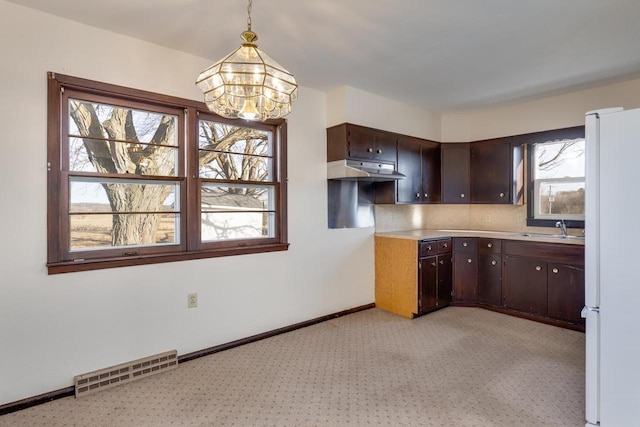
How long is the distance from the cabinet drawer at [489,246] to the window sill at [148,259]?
2.48 meters

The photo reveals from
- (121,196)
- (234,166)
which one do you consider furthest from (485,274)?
(121,196)

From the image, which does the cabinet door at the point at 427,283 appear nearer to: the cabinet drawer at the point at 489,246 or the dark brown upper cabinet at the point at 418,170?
the cabinet drawer at the point at 489,246

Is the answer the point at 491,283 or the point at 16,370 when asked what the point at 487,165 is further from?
the point at 16,370

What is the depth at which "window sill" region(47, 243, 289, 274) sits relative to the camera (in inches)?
90.9

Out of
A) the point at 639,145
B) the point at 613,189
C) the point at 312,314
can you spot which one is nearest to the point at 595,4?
the point at 639,145

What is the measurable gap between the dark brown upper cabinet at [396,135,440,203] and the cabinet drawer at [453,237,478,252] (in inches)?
25.6

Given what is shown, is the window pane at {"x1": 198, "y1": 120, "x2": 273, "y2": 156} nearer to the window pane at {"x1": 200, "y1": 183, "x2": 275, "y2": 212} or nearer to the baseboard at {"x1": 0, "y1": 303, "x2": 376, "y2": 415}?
the window pane at {"x1": 200, "y1": 183, "x2": 275, "y2": 212}

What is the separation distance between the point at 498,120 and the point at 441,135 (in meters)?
0.73

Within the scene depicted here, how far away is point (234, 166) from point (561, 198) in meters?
3.83

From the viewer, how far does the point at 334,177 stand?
3738 mm

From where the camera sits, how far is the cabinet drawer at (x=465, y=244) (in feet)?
13.8

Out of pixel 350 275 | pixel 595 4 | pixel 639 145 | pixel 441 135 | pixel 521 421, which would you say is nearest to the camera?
pixel 639 145

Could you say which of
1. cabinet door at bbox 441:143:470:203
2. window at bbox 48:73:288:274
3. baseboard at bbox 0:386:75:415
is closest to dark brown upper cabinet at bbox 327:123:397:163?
window at bbox 48:73:288:274

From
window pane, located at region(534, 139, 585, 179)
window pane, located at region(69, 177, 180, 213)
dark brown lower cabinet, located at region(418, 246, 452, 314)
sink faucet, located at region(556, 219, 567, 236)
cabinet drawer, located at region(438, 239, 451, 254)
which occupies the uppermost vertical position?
window pane, located at region(534, 139, 585, 179)
